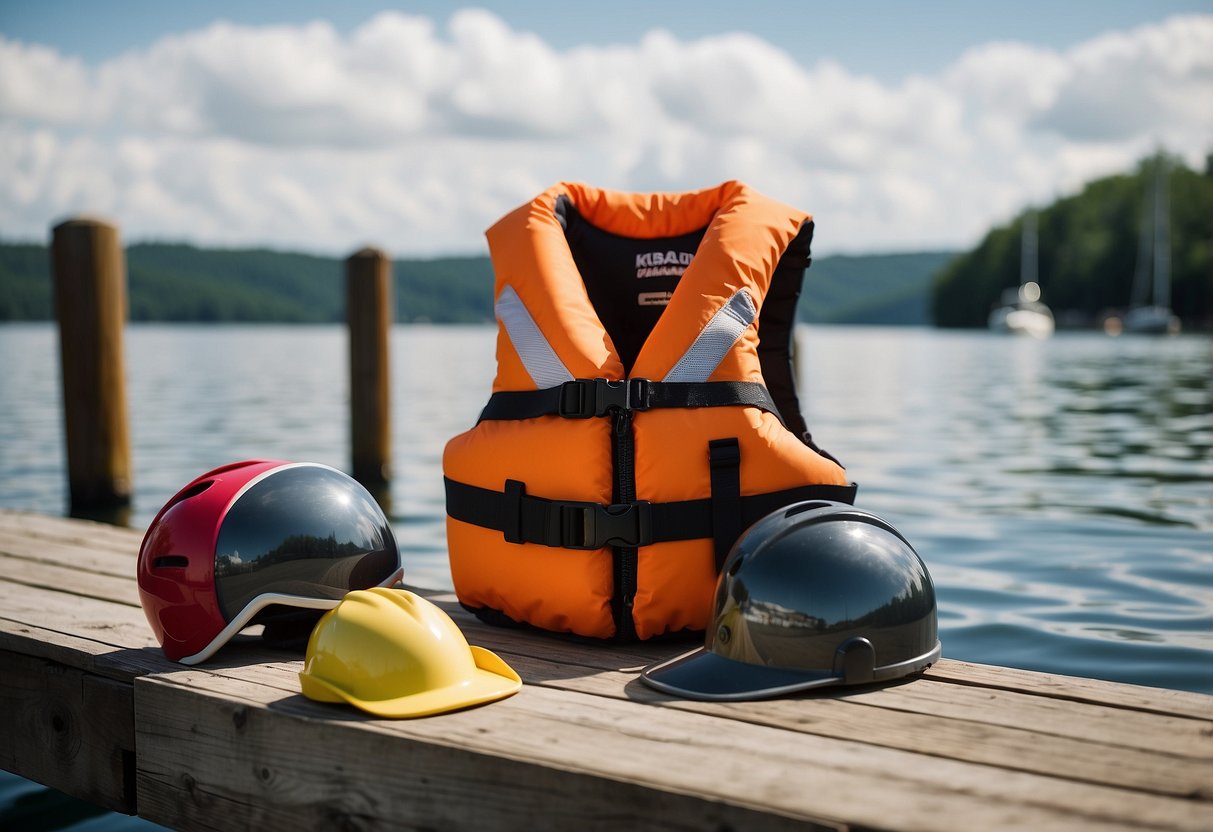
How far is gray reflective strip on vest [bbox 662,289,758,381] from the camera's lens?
3727mm

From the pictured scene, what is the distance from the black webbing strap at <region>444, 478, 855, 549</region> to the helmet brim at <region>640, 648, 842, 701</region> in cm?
49

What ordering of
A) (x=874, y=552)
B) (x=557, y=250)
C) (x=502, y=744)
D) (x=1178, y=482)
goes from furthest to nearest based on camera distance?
1. (x=1178, y=482)
2. (x=557, y=250)
3. (x=874, y=552)
4. (x=502, y=744)

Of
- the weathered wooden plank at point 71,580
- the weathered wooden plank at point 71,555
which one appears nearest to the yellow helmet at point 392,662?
the weathered wooden plank at point 71,580

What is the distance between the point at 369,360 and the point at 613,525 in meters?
7.00

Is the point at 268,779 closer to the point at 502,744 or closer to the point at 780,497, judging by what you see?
the point at 502,744

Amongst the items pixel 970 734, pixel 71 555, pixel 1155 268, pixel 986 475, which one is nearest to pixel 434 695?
pixel 970 734

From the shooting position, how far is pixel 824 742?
9.20ft

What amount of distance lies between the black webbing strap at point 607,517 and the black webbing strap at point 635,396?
0.29 meters

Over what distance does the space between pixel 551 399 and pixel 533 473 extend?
26 centimetres

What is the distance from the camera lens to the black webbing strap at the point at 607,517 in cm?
360

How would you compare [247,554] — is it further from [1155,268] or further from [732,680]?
[1155,268]

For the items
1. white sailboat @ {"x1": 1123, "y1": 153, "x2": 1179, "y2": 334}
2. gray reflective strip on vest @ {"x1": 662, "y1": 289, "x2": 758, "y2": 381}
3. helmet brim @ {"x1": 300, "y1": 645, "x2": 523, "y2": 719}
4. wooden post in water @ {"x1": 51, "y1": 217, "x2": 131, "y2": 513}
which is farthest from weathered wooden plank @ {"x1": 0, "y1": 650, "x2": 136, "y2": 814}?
white sailboat @ {"x1": 1123, "y1": 153, "x2": 1179, "y2": 334}

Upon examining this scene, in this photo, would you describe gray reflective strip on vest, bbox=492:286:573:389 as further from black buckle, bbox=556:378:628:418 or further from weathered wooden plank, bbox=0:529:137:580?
weathered wooden plank, bbox=0:529:137:580

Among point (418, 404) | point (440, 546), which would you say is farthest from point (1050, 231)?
point (440, 546)
